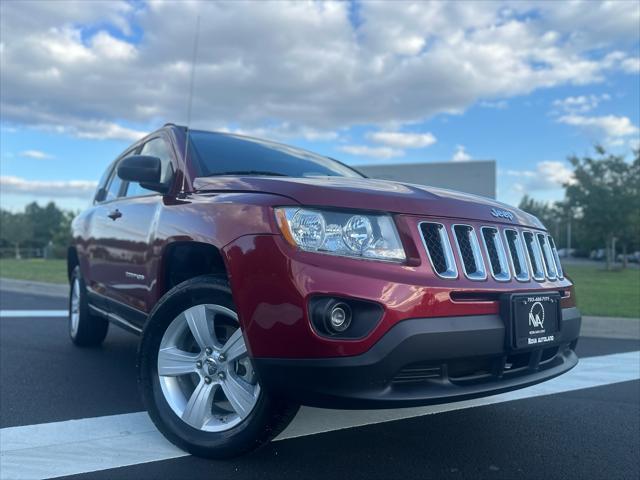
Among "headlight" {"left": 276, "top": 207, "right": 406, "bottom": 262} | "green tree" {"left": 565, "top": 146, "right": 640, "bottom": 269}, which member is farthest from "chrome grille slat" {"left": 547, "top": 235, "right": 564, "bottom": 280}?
"green tree" {"left": 565, "top": 146, "right": 640, "bottom": 269}

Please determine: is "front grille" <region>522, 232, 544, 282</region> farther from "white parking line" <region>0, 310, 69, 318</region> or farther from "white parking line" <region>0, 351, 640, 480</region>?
"white parking line" <region>0, 310, 69, 318</region>

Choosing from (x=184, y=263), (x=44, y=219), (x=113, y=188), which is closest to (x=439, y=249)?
(x=184, y=263)

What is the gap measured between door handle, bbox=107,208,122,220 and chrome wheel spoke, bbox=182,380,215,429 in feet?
6.37

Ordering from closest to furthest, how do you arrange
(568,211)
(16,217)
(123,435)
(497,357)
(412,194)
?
(497,357), (412,194), (123,435), (568,211), (16,217)

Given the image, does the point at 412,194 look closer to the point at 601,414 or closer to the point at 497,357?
the point at 497,357

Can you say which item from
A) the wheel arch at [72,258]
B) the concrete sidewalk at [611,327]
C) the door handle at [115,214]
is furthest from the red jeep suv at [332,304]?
the concrete sidewalk at [611,327]

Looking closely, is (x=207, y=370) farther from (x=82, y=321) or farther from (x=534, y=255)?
(x=82, y=321)

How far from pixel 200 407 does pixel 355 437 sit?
2.93 feet

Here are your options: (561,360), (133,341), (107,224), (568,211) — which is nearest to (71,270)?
(133,341)

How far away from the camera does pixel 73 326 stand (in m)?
5.79

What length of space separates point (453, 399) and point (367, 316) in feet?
1.73

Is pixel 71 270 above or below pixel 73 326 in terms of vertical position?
above

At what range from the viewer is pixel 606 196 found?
90.4 feet

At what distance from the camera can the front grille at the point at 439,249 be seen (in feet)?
Result: 8.26
